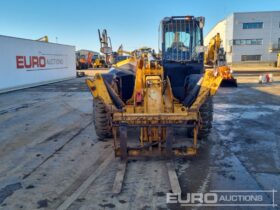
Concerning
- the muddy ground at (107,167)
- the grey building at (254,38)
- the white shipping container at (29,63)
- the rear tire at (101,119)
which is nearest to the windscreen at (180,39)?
the muddy ground at (107,167)

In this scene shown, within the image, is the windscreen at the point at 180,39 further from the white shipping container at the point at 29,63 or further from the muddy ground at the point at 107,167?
the white shipping container at the point at 29,63

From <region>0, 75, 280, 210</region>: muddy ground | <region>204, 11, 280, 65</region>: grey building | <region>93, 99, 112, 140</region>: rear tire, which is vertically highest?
<region>204, 11, 280, 65</region>: grey building

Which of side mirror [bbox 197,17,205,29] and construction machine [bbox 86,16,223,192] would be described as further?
side mirror [bbox 197,17,205,29]

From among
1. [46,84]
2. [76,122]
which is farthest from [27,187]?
[46,84]

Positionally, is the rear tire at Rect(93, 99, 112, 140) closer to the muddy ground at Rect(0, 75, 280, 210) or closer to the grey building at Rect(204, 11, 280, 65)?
the muddy ground at Rect(0, 75, 280, 210)

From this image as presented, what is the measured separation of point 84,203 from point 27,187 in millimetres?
966

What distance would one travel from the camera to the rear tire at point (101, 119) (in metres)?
5.24

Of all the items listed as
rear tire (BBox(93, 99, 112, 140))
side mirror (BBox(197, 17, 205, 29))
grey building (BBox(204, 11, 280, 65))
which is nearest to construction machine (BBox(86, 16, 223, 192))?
rear tire (BBox(93, 99, 112, 140))

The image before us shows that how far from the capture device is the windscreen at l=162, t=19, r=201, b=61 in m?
7.02

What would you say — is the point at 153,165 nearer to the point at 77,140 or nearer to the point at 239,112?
the point at 77,140

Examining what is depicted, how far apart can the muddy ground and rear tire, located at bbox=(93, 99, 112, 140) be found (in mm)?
216

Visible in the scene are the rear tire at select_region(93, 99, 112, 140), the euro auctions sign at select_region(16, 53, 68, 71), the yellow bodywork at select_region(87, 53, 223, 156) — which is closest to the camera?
the yellow bodywork at select_region(87, 53, 223, 156)

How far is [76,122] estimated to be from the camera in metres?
7.37

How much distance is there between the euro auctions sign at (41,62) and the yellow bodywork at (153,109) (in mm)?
13040
